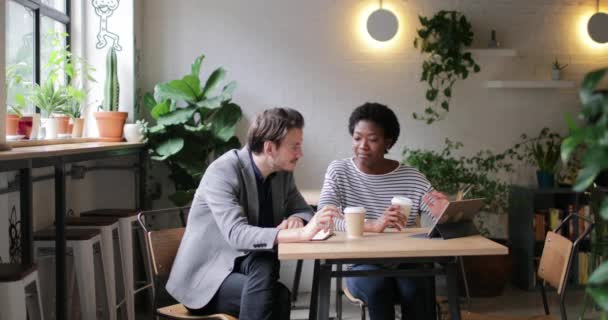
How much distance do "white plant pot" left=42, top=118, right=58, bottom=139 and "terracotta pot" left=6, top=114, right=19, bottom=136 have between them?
0.50 meters

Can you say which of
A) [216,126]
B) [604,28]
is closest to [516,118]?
[604,28]

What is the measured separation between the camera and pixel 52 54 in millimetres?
4457

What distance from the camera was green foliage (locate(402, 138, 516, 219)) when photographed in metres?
5.32

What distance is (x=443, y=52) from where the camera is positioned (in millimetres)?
5625

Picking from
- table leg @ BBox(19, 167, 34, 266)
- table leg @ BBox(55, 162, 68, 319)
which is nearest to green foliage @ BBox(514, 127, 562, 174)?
table leg @ BBox(55, 162, 68, 319)

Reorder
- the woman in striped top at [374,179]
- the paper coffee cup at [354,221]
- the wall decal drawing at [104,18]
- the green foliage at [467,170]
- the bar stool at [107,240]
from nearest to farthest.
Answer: the paper coffee cup at [354,221] → the woman in striped top at [374,179] → the bar stool at [107,240] → the wall decal drawing at [104,18] → the green foliage at [467,170]

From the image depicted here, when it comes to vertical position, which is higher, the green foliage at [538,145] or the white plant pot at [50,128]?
the white plant pot at [50,128]

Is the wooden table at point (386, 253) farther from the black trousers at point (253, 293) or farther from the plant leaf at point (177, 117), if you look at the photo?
the plant leaf at point (177, 117)

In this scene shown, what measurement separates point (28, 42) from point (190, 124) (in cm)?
126

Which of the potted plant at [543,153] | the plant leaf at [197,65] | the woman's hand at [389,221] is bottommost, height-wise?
the woman's hand at [389,221]

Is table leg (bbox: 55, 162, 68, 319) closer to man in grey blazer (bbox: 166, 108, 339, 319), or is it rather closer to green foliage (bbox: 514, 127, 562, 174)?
man in grey blazer (bbox: 166, 108, 339, 319)

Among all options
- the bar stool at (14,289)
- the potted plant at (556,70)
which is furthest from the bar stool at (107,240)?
the potted plant at (556,70)

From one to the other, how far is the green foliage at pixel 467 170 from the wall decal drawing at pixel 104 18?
91.7 inches

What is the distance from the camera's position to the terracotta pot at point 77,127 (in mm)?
4684
